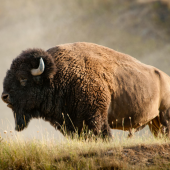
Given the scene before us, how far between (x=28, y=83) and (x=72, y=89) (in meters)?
1.10

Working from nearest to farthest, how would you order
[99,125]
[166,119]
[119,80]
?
1. [99,125]
2. [119,80]
3. [166,119]

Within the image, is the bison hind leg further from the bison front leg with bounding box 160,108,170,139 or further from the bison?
the bison

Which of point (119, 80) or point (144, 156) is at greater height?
point (119, 80)

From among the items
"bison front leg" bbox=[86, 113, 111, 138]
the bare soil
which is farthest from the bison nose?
the bare soil

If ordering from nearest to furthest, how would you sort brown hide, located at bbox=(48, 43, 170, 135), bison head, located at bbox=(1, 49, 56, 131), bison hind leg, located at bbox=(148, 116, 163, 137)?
bison head, located at bbox=(1, 49, 56, 131) → brown hide, located at bbox=(48, 43, 170, 135) → bison hind leg, located at bbox=(148, 116, 163, 137)

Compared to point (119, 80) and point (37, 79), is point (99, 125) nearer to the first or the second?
point (119, 80)

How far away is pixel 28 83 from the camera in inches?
232

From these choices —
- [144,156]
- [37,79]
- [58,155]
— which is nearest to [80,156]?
[58,155]

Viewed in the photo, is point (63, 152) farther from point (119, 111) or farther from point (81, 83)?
point (119, 111)

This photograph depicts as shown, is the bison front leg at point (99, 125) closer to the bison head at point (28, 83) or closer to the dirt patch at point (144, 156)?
the bison head at point (28, 83)

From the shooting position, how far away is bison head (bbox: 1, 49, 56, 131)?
5809 millimetres

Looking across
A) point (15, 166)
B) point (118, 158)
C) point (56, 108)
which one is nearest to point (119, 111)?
point (56, 108)

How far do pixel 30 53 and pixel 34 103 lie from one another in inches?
49.5

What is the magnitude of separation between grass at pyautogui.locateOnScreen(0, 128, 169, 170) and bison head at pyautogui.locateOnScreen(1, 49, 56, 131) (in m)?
1.30
